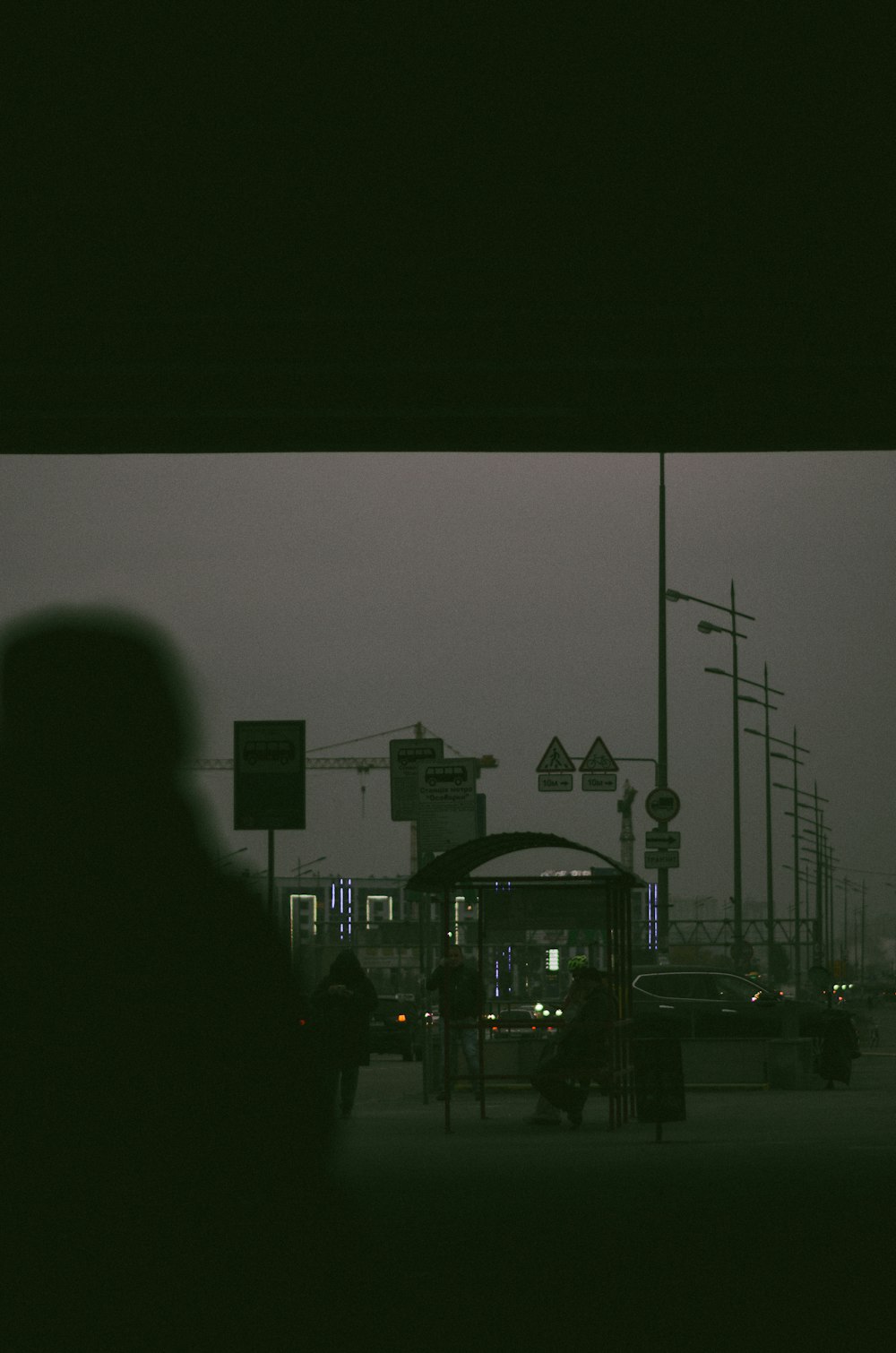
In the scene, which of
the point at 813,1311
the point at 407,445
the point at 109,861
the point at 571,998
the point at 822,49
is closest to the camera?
the point at 109,861

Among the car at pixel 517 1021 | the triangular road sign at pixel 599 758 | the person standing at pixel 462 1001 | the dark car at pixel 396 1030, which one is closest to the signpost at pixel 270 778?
the car at pixel 517 1021

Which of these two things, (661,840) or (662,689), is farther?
(662,689)

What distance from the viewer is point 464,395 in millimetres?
14148

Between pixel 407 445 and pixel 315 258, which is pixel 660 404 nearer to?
pixel 407 445

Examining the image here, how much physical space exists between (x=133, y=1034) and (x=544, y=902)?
16.5 meters

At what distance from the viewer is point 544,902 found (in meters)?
19.5

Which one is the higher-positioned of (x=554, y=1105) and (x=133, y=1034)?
(x=133, y=1034)

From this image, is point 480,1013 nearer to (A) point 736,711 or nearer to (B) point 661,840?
(B) point 661,840

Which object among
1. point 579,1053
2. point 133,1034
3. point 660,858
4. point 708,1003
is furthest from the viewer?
point 660,858

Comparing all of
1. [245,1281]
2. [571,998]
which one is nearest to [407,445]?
[571,998]

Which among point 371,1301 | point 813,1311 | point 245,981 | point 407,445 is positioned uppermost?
Result: point 407,445

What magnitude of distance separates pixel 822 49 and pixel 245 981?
689cm

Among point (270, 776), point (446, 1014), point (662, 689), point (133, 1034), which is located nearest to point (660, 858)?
point (662, 689)

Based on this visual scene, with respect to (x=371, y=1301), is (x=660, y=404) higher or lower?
higher
